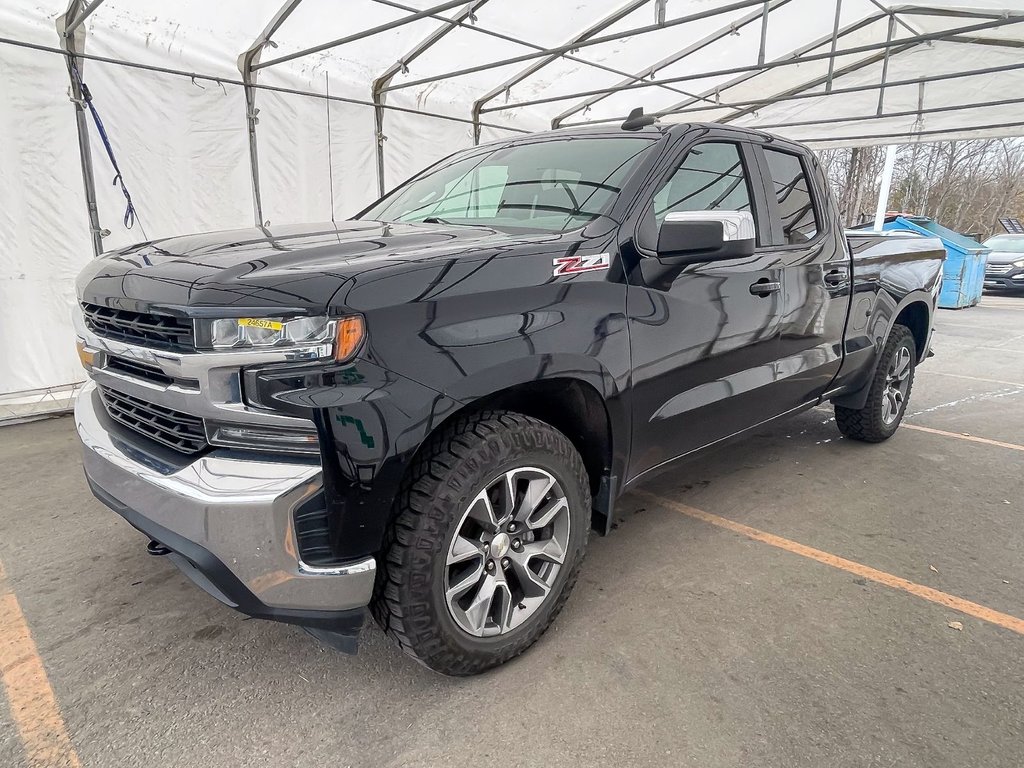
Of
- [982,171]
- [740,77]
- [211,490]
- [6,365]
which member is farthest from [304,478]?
[982,171]

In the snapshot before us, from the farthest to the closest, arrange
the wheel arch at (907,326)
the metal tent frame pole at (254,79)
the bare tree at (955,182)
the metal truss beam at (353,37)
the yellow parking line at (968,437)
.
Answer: the bare tree at (955,182)
the metal truss beam at (353,37)
the metal tent frame pole at (254,79)
the yellow parking line at (968,437)
the wheel arch at (907,326)

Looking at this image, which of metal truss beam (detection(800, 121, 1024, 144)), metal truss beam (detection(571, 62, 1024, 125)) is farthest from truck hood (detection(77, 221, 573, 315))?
metal truss beam (detection(800, 121, 1024, 144))

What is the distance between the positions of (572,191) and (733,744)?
2.02m

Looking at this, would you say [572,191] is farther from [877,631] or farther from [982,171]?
[982,171]

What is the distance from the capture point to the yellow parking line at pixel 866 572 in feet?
8.36

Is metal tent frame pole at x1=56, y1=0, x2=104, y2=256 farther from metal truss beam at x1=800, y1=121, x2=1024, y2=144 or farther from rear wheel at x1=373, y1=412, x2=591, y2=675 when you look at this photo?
metal truss beam at x1=800, y1=121, x2=1024, y2=144

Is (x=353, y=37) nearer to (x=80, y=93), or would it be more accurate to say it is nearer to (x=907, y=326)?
(x=80, y=93)

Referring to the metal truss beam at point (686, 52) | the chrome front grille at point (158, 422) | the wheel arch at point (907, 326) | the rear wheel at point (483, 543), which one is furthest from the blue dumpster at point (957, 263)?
the chrome front grille at point (158, 422)

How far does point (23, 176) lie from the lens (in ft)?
16.6

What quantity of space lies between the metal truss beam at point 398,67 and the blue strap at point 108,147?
232 centimetres

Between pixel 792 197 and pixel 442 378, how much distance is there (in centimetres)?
250

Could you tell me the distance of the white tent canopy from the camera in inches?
205

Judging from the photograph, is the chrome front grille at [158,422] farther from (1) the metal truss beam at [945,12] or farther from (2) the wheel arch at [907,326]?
(1) the metal truss beam at [945,12]

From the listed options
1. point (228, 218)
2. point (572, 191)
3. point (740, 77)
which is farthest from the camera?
point (740, 77)
